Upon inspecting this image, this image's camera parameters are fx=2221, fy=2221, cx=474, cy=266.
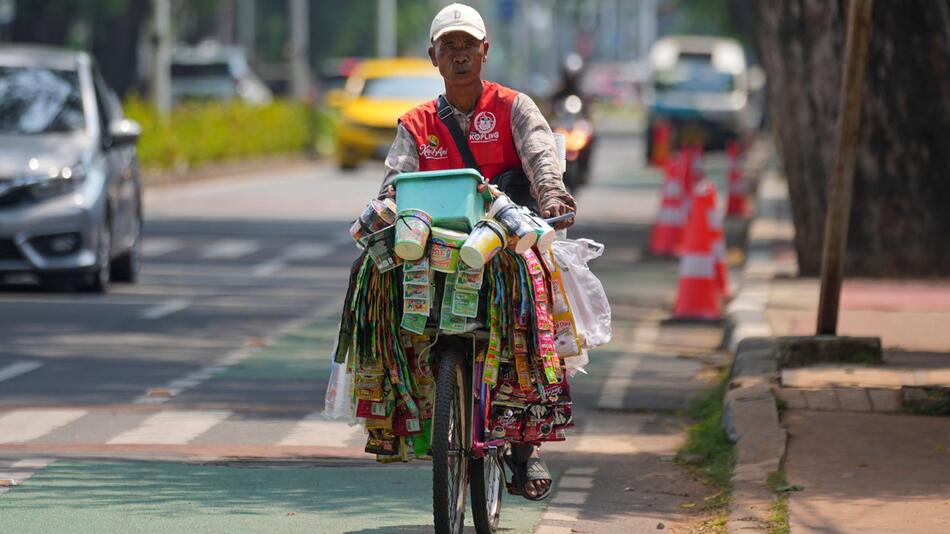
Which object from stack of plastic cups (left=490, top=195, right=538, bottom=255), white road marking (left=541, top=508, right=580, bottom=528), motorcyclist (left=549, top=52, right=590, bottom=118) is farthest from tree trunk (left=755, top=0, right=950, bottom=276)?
motorcyclist (left=549, top=52, right=590, bottom=118)

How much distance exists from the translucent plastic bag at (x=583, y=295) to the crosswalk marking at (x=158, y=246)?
43.1 ft

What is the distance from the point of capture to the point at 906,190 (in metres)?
16.1

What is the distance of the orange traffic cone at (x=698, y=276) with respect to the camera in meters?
15.2

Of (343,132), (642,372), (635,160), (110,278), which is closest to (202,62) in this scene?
(635,160)

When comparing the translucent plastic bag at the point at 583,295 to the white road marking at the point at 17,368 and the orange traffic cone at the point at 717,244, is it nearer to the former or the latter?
the white road marking at the point at 17,368

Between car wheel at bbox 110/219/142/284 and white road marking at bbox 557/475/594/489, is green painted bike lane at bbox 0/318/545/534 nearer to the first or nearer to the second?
white road marking at bbox 557/475/594/489

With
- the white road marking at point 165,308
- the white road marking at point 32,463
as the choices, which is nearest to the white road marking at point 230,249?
the white road marking at point 165,308

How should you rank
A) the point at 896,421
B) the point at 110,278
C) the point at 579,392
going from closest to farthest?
1. the point at 896,421
2. the point at 579,392
3. the point at 110,278

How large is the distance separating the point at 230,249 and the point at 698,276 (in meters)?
6.99

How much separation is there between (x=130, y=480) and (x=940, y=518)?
308cm

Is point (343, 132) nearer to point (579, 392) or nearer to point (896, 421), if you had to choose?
point (579, 392)

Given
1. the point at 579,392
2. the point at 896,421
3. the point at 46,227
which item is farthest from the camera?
the point at 46,227

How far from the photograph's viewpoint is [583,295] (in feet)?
24.2

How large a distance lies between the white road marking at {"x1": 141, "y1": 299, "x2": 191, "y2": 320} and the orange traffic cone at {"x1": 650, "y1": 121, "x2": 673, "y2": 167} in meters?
26.9
